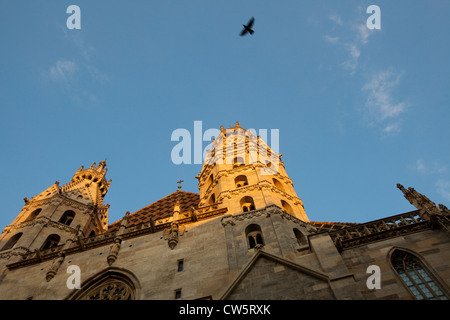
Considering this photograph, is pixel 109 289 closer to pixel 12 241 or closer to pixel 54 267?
pixel 54 267

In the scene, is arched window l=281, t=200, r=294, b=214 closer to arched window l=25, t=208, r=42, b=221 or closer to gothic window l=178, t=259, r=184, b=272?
gothic window l=178, t=259, r=184, b=272

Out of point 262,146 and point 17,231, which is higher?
point 262,146

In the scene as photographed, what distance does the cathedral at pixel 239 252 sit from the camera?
39.7 feet

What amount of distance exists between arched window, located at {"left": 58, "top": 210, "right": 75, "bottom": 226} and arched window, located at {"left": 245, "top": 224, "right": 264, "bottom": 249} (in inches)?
570

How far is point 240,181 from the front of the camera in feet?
72.7

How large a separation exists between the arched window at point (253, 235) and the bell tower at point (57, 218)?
9363mm

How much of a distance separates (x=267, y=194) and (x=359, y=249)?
20.6 ft

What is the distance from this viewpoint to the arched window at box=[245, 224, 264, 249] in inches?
624

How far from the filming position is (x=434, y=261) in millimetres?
12000

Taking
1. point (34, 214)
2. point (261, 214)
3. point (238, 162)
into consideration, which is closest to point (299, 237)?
point (261, 214)

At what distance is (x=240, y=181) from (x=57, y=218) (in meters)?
12.3

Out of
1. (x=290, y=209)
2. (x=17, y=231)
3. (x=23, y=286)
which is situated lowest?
(x=23, y=286)
